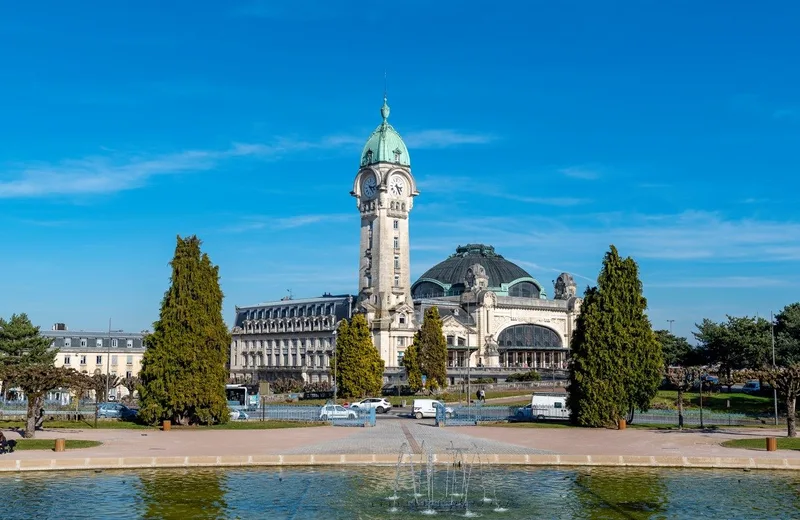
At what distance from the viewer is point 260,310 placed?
171 metres

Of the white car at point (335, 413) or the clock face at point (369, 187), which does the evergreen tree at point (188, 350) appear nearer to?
the white car at point (335, 413)

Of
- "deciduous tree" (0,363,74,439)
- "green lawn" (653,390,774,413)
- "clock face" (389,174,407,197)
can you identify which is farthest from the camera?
"clock face" (389,174,407,197)

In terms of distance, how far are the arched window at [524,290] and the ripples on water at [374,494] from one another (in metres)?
126

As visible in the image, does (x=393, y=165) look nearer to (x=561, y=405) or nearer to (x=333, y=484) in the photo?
(x=561, y=405)

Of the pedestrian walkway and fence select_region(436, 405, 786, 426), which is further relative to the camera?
fence select_region(436, 405, 786, 426)

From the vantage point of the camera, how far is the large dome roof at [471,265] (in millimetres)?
162250

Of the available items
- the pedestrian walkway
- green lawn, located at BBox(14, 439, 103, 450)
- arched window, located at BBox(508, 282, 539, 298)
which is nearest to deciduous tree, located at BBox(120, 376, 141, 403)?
the pedestrian walkway

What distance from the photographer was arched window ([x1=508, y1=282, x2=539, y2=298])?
162750mm

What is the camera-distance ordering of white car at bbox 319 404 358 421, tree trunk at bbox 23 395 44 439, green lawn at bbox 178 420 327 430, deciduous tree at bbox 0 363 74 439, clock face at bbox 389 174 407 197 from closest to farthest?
tree trunk at bbox 23 395 44 439 → deciduous tree at bbox 0 363 74 439 → green lawn at bbox 178 420 327 430 → white car at bbox 319 404 358 421 → clock face at bbox 389 174 407 197

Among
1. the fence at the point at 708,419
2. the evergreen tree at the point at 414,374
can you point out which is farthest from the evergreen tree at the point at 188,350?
the evergreen tree at the point at 414,374

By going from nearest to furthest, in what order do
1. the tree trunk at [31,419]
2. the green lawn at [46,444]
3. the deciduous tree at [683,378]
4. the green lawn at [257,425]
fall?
the green lawn at [46,444] < the tree trunk at [31,419] < the green lawn at [257,425] < the deciduous tree at [683,378]

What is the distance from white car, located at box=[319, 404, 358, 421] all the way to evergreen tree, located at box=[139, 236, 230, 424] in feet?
28.3

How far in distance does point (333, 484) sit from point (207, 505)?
5690 mm

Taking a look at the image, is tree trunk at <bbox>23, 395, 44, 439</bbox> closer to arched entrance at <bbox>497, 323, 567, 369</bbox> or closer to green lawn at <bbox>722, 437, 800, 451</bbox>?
green lawn at <bbox>722, 437, 800, 451</bbox>
